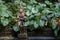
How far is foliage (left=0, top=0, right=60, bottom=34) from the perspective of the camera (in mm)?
3604

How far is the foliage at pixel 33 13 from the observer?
11.8 feet

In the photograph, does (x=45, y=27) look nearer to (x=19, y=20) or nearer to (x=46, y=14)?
(x=46, y=14)

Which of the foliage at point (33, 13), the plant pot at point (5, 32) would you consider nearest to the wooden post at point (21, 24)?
the foliage at point (33, 13)

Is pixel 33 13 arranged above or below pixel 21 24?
above

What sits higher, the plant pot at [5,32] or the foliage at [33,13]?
the foliage at [33,13]

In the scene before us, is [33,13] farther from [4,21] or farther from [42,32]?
[4,21]

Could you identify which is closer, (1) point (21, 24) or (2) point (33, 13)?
(1) point (21, 24)

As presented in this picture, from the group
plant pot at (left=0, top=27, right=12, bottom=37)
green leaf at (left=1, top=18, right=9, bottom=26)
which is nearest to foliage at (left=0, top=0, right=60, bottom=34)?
green leaf at (left=1, top=18, right=9, bottom=26)

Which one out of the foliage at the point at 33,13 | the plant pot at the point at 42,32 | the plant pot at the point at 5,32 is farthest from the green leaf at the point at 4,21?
the plant pot at the point at 42,32

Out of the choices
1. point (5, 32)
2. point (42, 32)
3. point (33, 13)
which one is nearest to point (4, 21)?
point (5, 32)

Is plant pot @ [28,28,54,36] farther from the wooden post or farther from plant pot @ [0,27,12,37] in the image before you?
plant pot @ [0,27,12,37]

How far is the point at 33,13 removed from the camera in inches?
148

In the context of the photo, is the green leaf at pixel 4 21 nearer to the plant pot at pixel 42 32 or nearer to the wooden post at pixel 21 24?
the wooden post at pixel 21 24

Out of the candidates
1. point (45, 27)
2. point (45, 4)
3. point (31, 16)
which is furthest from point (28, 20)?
point (45, 4)
